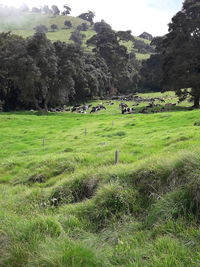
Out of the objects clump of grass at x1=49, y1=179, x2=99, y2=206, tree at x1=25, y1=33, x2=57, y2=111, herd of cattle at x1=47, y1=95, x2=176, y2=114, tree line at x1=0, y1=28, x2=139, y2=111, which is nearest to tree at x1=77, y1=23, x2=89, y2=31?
tree line at x1=0, y1=28, x2=139, y2=111

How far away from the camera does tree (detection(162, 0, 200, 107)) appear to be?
44.6m

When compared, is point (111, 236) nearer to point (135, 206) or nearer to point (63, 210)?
point (135, 206)

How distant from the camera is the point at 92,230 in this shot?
261 inches

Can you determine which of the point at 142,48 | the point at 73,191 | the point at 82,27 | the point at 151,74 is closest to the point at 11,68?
the point at 73,191

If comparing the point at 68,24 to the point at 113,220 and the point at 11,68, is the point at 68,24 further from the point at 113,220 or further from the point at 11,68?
the point at 113,220

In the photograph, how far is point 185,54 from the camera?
45.8 m

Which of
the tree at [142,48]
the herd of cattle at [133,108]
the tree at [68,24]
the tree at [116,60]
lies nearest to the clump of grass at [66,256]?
the herd of cattle at [133,108]

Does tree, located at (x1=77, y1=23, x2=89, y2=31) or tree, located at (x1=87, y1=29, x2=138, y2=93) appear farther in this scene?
tree, located at (x1=77, y1=23, x2=89, y2=31)

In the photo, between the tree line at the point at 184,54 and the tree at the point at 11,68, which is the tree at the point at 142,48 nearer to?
the tree at the point at 11,68

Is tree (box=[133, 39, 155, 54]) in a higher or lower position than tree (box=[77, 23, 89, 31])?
lower

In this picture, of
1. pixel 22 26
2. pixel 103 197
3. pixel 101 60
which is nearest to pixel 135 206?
pixel 103 197

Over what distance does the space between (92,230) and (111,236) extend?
2.14 feet

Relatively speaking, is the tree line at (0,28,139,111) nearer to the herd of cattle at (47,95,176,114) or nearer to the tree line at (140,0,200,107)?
the herd of cattle at (47,95,176,114)

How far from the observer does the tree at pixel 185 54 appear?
146ft
